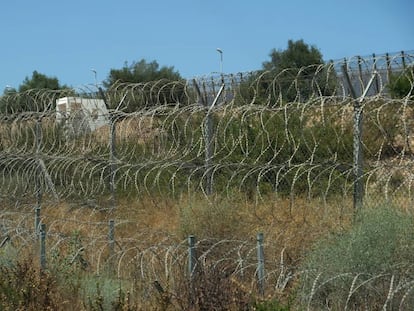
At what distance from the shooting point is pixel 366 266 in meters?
5.82

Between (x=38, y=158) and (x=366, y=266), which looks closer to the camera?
(x=366, y=266)

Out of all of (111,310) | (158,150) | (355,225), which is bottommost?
(111,310)

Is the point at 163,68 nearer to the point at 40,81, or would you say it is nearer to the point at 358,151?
the point at 40,81

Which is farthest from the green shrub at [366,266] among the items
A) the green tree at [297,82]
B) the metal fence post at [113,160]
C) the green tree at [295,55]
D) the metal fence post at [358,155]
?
the green tree at [295,55]

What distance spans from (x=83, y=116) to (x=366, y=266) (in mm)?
6345

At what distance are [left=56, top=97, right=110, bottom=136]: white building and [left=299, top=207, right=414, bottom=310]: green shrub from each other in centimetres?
534

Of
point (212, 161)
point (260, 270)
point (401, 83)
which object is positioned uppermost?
point (401, 83)

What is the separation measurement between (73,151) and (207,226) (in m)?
3.99

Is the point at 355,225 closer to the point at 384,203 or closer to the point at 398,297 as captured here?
the point at 384,203

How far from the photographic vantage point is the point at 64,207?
36.7ft

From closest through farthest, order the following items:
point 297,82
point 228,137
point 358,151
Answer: point 358,151, point 297,82, point 228,137

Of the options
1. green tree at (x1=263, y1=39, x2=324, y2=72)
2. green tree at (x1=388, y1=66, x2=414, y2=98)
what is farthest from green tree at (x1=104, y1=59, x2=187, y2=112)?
green tree at (x1=263, y1=39, x2=324, y2=72)

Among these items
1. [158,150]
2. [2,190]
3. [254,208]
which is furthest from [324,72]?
[2,190]

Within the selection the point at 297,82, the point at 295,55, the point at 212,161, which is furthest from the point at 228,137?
the point at 295,55
